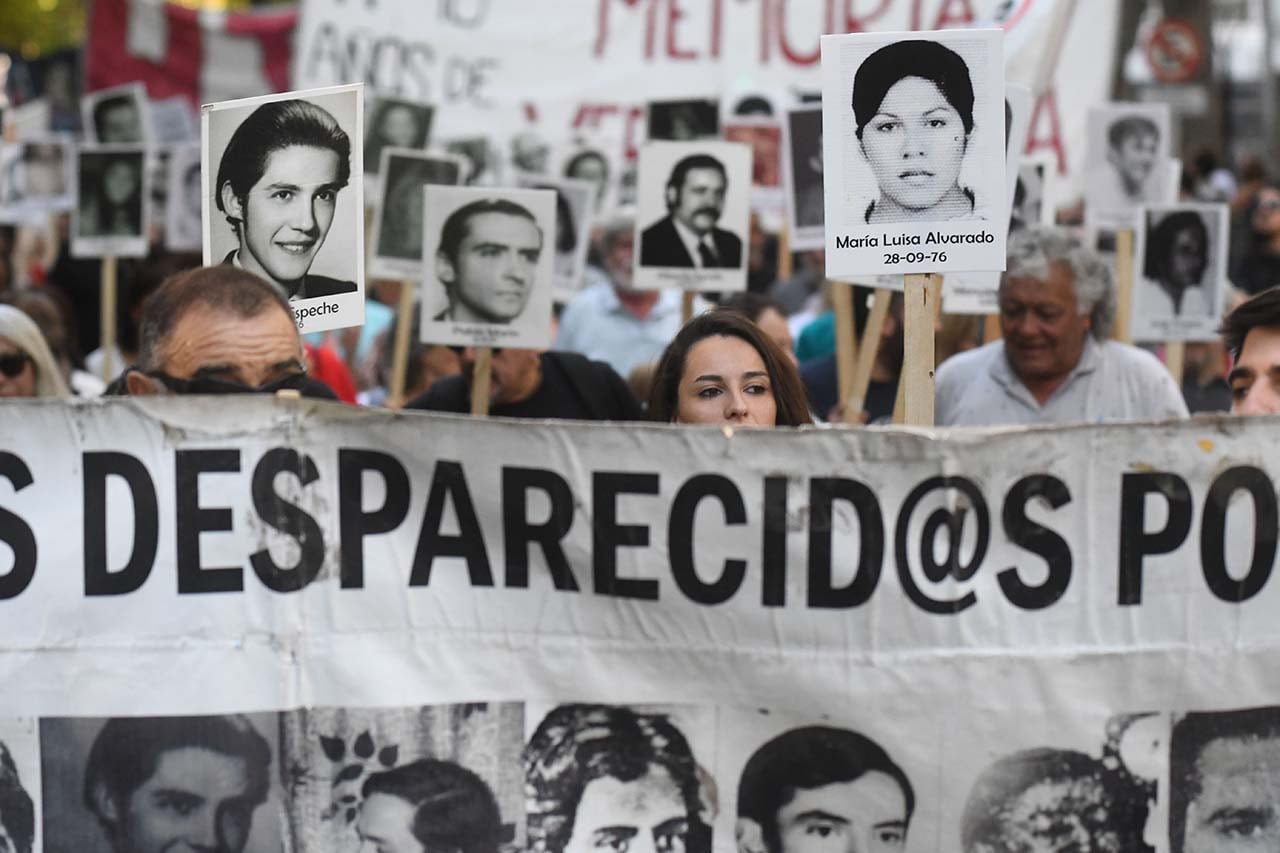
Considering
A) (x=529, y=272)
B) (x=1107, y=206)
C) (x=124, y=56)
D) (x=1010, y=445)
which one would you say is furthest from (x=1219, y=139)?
(x=1010, y=445)

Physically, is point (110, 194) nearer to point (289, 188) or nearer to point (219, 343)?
point (289, 188)

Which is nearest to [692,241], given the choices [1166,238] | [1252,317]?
[1166,238]

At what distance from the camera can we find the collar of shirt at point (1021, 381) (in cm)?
505

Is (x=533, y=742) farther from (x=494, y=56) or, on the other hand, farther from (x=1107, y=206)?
(x=494, y=56)

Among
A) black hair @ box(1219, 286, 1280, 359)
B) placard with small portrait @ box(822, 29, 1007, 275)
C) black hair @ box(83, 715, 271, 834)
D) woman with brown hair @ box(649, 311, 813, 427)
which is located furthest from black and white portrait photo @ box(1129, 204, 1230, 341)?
black hair @ box(83, 715, 271, 834)

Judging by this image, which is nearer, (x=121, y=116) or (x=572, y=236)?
(x=572, y=236)

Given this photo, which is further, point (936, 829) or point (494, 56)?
point (494, 56)

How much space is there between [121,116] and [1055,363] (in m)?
6.43

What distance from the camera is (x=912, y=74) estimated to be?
2.98m

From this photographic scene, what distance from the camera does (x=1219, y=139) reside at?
22.5m

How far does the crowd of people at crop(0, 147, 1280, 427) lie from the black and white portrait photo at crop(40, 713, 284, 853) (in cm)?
52

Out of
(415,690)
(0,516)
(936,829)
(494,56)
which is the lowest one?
(936,829)

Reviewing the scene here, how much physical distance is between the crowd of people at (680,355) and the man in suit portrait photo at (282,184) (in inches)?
7.8

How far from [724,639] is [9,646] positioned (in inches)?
37.2
